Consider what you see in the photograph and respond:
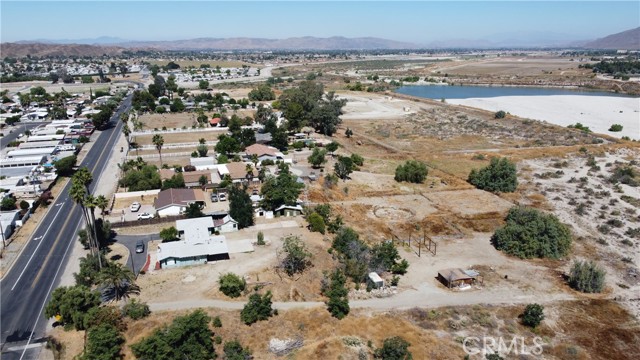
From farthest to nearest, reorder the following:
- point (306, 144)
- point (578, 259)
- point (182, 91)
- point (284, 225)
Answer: point (182, 91)
point (306, 144)
point (284, 225)
point (578, 259)

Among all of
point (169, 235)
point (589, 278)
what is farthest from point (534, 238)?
point (169, 235)

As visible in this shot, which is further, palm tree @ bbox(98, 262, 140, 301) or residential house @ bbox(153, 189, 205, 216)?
residential house @ bbox(153, 189, 205, 216)

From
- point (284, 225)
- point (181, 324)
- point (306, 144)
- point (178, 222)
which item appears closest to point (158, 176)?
point (178, 222)

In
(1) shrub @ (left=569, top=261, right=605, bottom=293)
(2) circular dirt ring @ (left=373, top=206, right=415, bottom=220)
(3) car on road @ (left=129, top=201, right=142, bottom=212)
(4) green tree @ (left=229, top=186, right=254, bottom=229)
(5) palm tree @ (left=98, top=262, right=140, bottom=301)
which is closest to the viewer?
(5) palm tree @ (left=98, top=262, right=140, bottom=301)

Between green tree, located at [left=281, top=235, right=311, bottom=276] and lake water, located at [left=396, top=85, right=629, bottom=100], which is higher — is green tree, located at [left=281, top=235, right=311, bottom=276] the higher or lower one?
the higher one

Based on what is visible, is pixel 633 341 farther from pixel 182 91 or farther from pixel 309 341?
pixel 182 91

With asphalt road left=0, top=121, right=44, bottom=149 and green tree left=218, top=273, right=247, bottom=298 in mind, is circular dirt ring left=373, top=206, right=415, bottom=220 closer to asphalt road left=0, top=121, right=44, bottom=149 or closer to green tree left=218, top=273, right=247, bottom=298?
green tree left=218, top=273, right=247, bottom=298

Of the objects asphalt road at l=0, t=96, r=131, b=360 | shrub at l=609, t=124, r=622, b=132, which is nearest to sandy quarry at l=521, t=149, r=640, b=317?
shrub at l=609, t=124, r=622, b=132

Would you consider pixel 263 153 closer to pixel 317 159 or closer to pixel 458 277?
pixel 317 159
